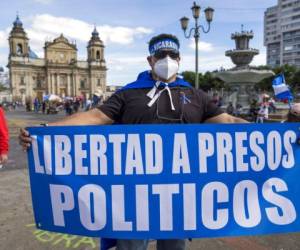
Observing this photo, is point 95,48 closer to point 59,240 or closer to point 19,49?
point 19,49

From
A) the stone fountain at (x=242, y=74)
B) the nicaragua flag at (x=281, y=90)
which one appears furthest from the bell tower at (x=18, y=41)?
the nicaragua flag at (x=281, y=90)

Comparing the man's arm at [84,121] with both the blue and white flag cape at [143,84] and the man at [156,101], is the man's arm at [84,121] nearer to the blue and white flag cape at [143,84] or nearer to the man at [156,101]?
the man at [156,101]

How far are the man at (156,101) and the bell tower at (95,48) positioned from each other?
103 meters

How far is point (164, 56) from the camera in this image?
2561 millimetres

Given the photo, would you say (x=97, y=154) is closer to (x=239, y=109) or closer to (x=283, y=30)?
(x=239, y=109)

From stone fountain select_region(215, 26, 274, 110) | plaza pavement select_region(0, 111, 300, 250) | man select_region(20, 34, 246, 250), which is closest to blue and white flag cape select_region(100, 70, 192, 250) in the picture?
man select_region(20, 34, 246, 250)

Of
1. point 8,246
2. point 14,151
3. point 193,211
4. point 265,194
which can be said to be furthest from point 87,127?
point 14,151

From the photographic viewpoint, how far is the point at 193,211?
2588mm

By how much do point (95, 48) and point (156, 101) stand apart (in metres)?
103

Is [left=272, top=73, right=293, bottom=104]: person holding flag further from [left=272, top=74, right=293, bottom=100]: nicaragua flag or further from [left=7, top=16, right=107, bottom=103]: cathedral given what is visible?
[left=7, top=16, right=107, bottom=103]: cathedral

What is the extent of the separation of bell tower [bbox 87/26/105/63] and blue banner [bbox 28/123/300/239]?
103 meters

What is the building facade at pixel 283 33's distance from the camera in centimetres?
11675

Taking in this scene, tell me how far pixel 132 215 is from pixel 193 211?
45 cm

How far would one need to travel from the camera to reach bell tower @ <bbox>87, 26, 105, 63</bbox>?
101500 millimetres
